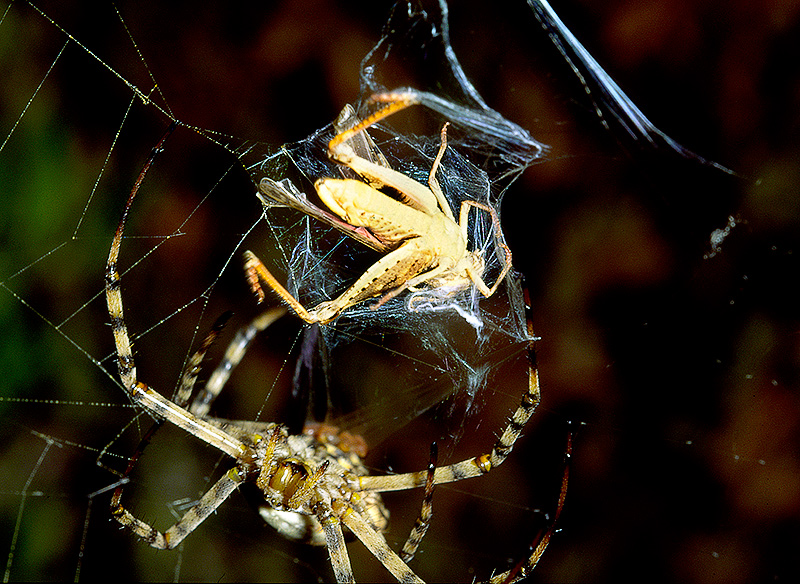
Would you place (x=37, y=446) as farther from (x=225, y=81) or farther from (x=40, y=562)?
(x=225, y=81)

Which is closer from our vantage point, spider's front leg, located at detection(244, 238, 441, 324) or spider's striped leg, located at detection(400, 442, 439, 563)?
spider's front leg, located at detection(244, 238, 441, 324)

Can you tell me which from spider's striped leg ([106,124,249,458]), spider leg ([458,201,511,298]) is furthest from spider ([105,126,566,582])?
spider leg ([458,201,511,298])

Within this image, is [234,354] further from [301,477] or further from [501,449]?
[501,449]

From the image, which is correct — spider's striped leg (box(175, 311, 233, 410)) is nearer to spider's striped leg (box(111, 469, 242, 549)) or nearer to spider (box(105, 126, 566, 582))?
spider (box(105, 126, 566, 582))

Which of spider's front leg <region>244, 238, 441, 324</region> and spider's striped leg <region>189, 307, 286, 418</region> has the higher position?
spider's front leg <region>244, 238, 441, 324</region>

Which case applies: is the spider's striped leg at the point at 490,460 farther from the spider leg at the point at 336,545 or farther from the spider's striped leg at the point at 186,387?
the spider's striped leg at the point at 186,387

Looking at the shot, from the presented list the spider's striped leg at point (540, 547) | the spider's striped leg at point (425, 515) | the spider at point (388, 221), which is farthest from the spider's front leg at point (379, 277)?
the spider's striped leg at point (540, 547)

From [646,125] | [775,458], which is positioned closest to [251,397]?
[646,125]

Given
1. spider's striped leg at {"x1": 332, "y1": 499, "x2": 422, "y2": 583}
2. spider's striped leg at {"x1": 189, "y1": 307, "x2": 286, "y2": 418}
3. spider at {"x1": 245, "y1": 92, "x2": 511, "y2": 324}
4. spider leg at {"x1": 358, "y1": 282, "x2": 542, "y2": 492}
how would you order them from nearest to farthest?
spider at {"x1": 245, "y1": 92, "x2": 511, "y2": 324} → spider leg at {"x1": 358, "y1": 282, "x2": 542, "y2": 492} → spider's striped leg at {"x1": 332, "y1": 499, "x2": 422, "y2": 583} → spider's striped leg at {"x1": 189, "y1": 307, "x2": 286, "y2": 418}
